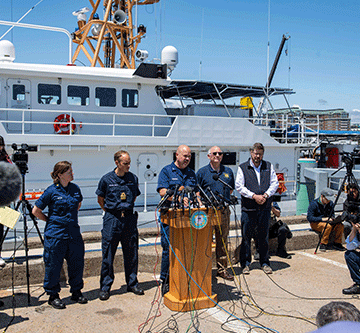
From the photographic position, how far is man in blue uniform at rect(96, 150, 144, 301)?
16.1ft

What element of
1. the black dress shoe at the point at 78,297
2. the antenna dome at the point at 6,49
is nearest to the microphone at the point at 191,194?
the black dress shoe at the point at 78,297

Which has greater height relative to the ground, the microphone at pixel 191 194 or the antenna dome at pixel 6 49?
the antenna dome at pixel 6 49

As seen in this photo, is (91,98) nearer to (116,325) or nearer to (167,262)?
(167,262)

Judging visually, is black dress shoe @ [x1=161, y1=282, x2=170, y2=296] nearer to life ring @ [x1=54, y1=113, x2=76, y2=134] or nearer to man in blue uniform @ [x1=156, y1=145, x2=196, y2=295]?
man in blue uniform @ [x1=156, y1=145, x2=196, y2=295]

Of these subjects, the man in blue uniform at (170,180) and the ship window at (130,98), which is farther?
the ship window at (130,98)

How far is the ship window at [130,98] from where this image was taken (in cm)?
1148

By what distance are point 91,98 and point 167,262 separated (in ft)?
23.9

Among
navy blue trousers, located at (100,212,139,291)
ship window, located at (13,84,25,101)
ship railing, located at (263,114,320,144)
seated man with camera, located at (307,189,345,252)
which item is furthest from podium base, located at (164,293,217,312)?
ship window, located at (13,84,25,101)

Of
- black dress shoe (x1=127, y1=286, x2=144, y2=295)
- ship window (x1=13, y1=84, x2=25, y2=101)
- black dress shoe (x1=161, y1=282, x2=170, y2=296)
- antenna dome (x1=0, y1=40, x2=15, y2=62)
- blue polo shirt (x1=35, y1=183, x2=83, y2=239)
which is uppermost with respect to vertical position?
antenna dome (x1=0, y1=40, x2=15, y2=62)

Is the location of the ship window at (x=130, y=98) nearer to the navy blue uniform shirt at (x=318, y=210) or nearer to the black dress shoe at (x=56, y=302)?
the navy blue uniform shirt at (x=318, y=210)

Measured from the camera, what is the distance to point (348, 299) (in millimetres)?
4902

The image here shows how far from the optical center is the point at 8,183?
99 centimetres

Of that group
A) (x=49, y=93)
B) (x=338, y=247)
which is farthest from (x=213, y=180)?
(x=49, y=93)

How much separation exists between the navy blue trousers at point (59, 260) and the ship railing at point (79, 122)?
5420 mm
